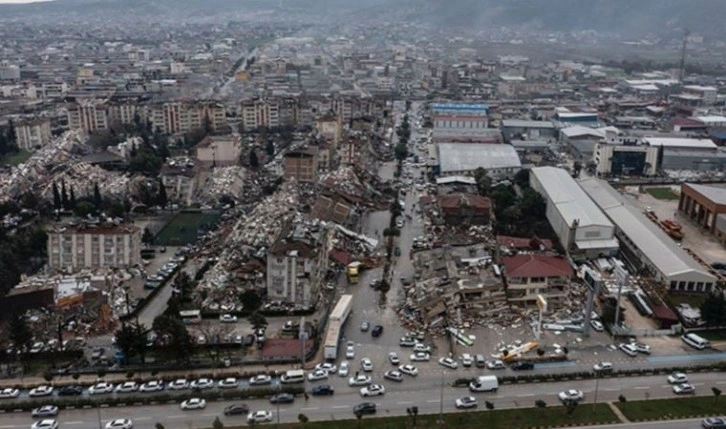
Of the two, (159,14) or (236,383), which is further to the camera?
(159,14)

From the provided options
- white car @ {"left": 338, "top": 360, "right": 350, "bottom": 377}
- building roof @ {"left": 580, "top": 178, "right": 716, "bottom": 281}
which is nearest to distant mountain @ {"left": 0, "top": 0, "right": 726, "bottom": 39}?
building roof @ {"left": 580, "top": 178, "right": 716, "bottom": 281}

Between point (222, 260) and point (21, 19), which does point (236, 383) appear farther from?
point (21, 19)

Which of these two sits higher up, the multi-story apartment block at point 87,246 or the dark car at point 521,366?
the multi-story apartment block at point 87,246

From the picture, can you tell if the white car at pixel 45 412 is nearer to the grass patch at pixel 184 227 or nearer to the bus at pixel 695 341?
the grass patch at pixel 184 227

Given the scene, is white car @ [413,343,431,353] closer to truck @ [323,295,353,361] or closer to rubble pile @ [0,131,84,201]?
truck @ [323,295,353,361]

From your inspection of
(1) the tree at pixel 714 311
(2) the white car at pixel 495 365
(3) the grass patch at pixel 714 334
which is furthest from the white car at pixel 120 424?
(1) the tree at pixel 714 311

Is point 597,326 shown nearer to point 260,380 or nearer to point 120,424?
point 260,380

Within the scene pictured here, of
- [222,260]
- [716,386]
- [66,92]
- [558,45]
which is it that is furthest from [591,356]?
[558,45]

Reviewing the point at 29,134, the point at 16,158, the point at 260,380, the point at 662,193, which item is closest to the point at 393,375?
the point at 260,380
